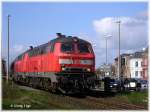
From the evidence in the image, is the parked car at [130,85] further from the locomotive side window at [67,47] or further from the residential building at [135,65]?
the residential building at [135,65]

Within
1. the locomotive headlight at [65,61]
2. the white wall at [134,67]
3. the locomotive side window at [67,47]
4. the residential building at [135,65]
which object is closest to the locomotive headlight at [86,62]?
the locomotive headlight at [65,61]

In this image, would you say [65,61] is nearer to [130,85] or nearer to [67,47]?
[67,47]

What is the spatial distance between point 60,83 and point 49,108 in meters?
4.87

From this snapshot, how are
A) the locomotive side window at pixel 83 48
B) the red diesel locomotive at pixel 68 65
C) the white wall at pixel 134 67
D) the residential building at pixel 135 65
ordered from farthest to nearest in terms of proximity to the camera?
the white wall at pixel 134 67
the residential building at pixel 135 65
the locomotive side window at pixel 83 48
the red diesel locomotive at pixel 68 65

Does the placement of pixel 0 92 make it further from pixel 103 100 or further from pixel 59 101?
pixel 103 100

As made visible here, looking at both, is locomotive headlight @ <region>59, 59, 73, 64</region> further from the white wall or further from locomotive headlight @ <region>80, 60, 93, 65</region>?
the white wall

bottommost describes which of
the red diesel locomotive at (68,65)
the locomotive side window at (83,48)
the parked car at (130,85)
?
the parked car at (130,85)

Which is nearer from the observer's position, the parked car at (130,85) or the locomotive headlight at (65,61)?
the locomotive headlight at (65,61)

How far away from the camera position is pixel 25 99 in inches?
614

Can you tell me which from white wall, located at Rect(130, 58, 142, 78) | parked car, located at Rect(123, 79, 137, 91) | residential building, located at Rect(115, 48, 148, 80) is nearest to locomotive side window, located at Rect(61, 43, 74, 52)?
parked car, located at Rect(123, 79, 137, 91)

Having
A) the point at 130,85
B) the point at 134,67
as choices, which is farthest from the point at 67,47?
the point at 134,67

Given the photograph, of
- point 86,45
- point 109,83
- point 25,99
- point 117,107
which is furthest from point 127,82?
point 25,99

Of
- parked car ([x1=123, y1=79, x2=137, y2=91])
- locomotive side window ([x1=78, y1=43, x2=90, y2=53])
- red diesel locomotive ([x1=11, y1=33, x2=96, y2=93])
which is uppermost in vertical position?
locomotive side window ([x1=78, y1=43, x2=90, y2=53])

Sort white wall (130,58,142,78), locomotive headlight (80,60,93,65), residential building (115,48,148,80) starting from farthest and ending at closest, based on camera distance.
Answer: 1. white wall (130,58,142,78)
2. residential building (115,48,148,80)
3. locomotive headlight (80,60,93,65)
